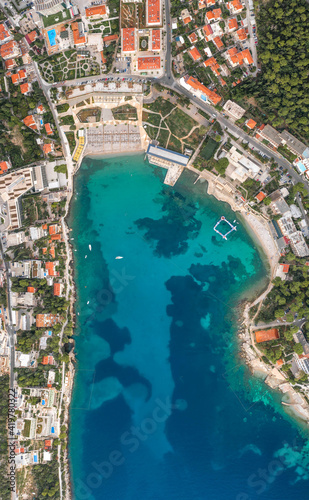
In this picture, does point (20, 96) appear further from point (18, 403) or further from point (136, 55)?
point (18, 403)

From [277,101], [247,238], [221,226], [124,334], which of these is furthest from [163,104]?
[124,334]

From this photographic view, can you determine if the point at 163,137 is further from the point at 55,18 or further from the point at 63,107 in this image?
the point at 55,18

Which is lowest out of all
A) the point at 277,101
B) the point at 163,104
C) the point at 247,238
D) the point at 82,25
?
the point at 247,238

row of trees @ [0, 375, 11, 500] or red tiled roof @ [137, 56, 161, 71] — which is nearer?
row of trees @ [0, 375, 11, 500]

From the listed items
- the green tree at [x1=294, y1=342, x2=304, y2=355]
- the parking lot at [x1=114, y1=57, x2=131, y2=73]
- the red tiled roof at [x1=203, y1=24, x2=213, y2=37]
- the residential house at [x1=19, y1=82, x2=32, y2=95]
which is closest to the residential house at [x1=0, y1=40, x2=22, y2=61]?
the residential house at [x1=19, y1=82, x2=32, y2=95]

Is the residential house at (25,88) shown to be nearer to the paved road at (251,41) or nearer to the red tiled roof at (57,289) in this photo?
the red tiled roof at (57,289)

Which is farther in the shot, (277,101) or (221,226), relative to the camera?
(221,226)

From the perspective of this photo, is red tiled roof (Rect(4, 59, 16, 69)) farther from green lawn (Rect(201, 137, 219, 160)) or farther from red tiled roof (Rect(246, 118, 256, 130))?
red tiled roof (Rect(246, 118, 256, 130))
